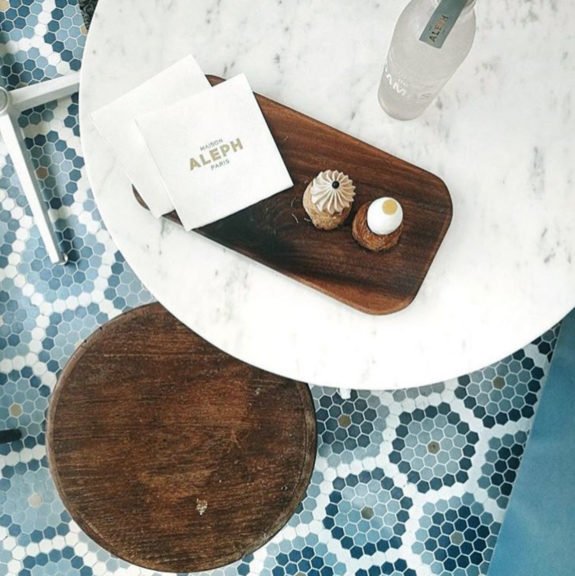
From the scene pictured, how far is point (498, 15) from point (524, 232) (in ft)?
1.09

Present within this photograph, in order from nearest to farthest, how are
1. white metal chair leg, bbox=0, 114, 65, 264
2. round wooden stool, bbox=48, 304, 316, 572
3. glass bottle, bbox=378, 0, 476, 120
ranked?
glass bottle, bbox=378, 0, 476, 120 → round wooden stool, bbox=48, 304, 316, 572 → white metal chair leg, bbox=0, 114, 65, 264

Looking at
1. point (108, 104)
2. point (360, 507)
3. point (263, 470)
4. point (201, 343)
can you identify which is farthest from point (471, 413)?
point (108, 104)

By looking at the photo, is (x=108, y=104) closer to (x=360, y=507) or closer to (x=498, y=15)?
(x=498, y=15)

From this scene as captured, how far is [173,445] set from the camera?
1.14 meters

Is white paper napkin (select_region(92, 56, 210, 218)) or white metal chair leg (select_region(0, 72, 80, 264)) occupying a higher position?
white paper napkin (select_region(92, 56, 210, 218))

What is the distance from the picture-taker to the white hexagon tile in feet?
5.22

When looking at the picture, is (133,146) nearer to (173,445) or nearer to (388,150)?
(388,150)

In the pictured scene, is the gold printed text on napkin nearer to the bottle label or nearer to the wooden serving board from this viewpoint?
the wooden serving board

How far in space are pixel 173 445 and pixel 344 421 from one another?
58 cm

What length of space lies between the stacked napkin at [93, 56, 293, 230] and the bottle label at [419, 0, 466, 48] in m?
0.28

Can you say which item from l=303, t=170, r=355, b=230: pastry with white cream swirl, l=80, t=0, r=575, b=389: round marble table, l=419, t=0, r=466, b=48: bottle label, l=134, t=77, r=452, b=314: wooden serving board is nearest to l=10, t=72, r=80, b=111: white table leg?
l=80, t=0, r=575, b=389: round marble table

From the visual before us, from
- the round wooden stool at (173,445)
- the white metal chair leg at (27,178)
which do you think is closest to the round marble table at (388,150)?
the round wooden stool at (173,445)

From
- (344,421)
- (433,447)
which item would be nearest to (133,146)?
(344,421)

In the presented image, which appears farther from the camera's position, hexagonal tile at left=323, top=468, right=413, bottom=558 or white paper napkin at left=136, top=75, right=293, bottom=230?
hexagonal tile at left=323, top=468, right=413, bottom=558
